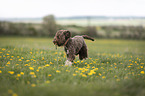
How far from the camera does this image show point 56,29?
3312cm

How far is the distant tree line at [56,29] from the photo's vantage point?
35.5m

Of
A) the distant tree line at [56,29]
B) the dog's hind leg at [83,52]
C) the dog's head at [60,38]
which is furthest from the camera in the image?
the distant tree line at [56,29]

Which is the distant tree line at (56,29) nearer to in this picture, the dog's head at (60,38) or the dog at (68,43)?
the dog at (68,43)

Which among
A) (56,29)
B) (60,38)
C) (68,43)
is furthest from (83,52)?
(56,29)

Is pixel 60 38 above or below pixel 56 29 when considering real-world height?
below

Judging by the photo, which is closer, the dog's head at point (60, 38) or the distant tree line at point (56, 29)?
the dog's head at point (60, 38)

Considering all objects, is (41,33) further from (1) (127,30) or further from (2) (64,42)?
(2) (64,42)

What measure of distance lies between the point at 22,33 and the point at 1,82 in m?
37.9

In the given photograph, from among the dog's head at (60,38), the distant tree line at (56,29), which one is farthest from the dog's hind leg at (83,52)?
the distant tree line at (56,29)

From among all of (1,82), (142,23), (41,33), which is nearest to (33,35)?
(41,33)

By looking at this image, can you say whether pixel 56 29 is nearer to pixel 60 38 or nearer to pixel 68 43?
pixel 68 43

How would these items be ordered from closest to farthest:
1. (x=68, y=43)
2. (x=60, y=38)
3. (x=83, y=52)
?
(x=60, y=38), (x=68, y=43), (x=83, y=52)

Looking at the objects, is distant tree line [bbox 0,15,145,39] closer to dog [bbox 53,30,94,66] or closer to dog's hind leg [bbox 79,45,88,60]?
dog's hind leg [bbox 79,45,88,60]

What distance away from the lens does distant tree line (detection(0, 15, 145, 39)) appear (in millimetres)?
35469
